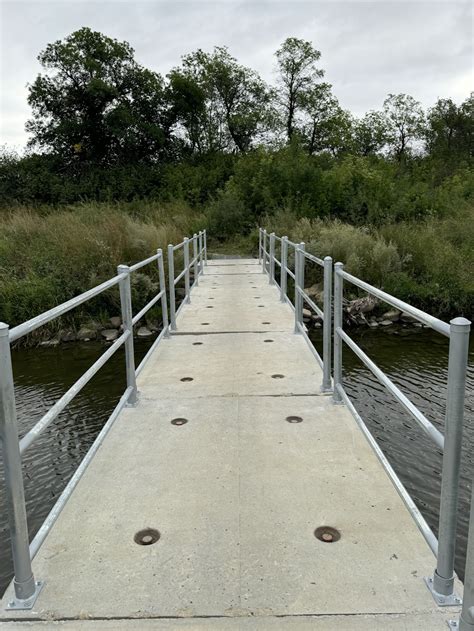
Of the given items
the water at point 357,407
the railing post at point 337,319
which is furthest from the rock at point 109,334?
the railing post at point 337,319

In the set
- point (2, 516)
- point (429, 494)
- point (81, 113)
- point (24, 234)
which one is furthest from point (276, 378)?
point (81, 113)

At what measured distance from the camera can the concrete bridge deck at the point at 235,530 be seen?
1.98 metres

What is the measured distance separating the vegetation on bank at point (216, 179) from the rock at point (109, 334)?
43cm

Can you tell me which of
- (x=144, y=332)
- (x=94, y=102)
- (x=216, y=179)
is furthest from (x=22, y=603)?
(x=94, y=102)

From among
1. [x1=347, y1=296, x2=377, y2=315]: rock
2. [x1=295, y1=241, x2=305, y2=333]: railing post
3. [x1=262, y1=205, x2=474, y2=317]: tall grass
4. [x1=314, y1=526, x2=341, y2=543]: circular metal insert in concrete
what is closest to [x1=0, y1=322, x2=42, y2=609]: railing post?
[x1=314, y1=526, x2=341, y2=543]: circular metal insert in concrete

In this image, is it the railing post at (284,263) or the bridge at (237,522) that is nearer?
the bridge at (237,522)

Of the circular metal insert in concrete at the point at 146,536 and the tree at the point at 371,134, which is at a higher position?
the tree at the point at 371,134

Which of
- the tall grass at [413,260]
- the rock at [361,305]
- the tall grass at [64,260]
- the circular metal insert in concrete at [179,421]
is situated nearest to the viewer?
the circular metal insert in concrete at [179,421]

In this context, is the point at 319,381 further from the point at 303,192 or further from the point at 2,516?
the point at 303,192

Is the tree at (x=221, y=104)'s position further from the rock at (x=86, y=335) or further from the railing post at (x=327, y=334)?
the railing post at (x=327, y=334)

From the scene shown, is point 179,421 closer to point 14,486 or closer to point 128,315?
point 128,315

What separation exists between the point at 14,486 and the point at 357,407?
192 inches

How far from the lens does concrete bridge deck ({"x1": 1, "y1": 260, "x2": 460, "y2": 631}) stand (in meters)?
1.98

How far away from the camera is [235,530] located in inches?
97.7
